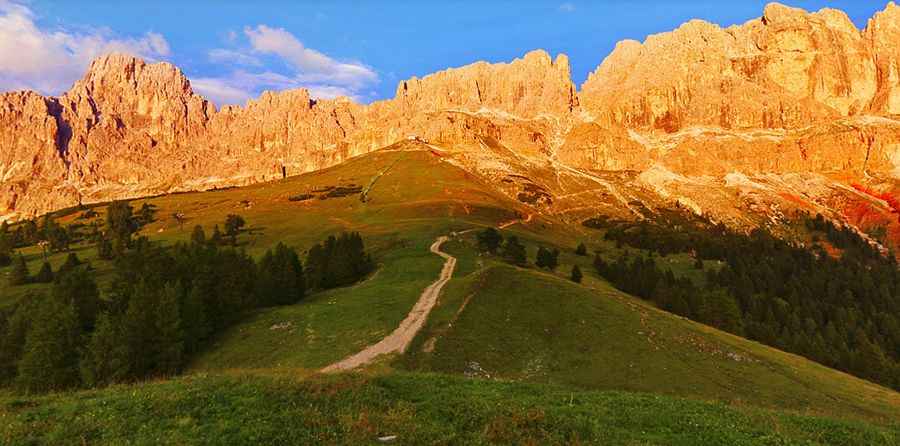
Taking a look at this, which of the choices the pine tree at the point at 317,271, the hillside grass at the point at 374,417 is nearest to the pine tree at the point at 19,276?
the pine tree at the point at 317,271

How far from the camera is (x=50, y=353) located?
170 feet

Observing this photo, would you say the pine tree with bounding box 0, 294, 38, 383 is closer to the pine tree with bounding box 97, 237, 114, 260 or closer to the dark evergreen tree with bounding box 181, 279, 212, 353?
the dark evergreen tree with bounding box 181, 279, 212, 353

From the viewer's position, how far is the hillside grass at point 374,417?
57.1 ft

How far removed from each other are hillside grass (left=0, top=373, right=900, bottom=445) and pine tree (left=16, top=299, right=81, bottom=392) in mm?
37223

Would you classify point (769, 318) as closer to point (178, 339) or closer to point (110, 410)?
point (178, 339)

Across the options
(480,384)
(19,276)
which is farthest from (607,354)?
(19,276)

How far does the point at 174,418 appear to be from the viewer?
1867cm

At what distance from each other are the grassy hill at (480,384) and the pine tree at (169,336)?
2946mm

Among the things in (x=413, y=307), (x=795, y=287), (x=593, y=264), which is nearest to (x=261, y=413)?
(x=413, y=307)

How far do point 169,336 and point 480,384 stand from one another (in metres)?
42.5

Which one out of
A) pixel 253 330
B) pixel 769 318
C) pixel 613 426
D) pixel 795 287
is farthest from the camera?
pixel 795 287

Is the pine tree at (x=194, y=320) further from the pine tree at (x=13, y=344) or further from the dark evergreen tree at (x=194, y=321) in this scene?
the pine tree at (x=13, y=344)

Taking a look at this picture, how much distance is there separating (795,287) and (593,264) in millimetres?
68093

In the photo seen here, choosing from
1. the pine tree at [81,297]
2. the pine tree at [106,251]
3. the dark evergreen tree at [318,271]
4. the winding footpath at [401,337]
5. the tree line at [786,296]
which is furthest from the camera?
the pine tree at [106,251]
